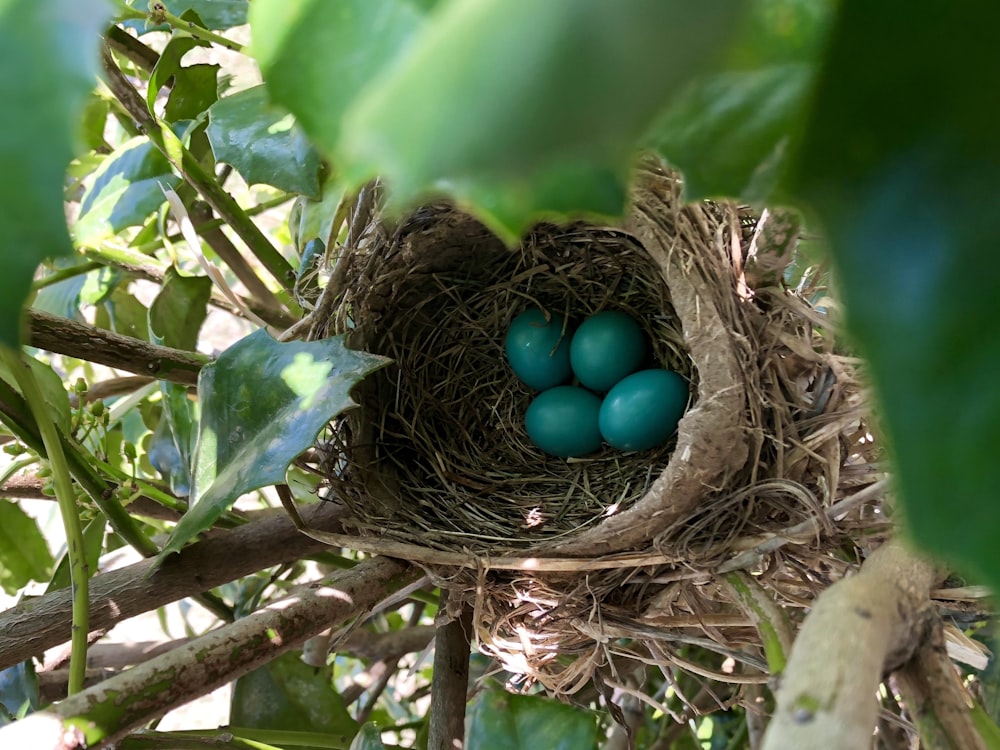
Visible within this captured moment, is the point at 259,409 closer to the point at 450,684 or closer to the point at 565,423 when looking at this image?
the point at 450,684

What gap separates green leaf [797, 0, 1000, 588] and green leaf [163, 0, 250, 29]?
2.42 feet

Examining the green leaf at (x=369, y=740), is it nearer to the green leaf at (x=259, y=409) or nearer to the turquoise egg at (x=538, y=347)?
the green leaf at (x=259, y=409)

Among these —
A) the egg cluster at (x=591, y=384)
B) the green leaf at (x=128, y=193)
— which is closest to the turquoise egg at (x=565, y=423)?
the egg cluster at (x=591, y=384)

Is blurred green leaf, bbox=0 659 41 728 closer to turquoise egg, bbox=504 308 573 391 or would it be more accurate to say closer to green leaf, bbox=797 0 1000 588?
turquoise egg, bbox=504 308 573 391

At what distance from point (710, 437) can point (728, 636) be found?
0.20m

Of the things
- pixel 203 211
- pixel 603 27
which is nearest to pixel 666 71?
pixel 603 27

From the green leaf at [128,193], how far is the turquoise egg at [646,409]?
52 cm

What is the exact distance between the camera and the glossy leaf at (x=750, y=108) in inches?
7.8

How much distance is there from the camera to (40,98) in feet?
0.48

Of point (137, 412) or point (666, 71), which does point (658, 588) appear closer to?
point (666, 71)

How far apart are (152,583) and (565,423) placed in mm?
520

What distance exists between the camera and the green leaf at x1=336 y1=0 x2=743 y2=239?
0.10 m

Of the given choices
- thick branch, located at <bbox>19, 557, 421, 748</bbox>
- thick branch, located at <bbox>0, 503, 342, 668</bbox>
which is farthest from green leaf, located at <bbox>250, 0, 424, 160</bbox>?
thick branch, located at <bbox>0, 503, 342, 668</bbox>

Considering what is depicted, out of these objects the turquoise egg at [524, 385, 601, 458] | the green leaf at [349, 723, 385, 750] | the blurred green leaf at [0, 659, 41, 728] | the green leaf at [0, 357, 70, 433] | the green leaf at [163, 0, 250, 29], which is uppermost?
the green leaf at [163, 0, 250, 29]
